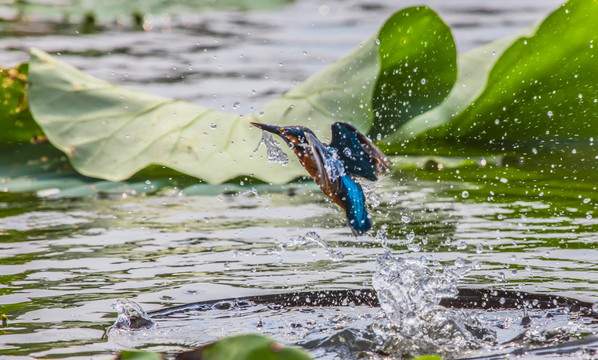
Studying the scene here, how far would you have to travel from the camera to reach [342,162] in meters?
2.32

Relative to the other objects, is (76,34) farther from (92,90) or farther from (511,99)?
(511,99)

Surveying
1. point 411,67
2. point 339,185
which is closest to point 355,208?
point 339,185

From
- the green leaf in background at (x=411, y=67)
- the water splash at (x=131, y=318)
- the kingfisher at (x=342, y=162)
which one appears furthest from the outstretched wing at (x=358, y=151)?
the green leaf in background at (x=411, y=67)

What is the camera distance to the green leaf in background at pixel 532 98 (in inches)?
128

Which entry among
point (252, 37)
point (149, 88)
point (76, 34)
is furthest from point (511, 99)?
point (76, 34)

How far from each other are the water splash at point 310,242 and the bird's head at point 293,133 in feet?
1.39

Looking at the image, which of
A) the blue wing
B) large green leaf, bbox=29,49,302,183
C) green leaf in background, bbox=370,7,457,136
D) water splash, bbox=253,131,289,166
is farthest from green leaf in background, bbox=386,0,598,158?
the blue wing

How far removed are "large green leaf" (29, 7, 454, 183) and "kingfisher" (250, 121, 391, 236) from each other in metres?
0.90

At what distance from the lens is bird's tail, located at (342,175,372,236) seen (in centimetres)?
216

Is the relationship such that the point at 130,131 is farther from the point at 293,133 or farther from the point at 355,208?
the point at 355,208

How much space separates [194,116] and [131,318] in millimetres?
1566

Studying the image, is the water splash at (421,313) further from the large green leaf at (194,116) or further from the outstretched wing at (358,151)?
the large green leaf at (194,116)

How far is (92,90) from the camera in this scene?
384 cm

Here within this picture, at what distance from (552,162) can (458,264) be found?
121 centimetres
